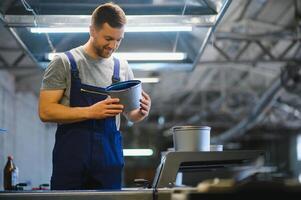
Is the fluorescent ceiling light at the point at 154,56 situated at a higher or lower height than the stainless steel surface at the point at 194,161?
higher

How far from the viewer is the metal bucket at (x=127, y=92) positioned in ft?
6.12

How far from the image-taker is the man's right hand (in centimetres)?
187

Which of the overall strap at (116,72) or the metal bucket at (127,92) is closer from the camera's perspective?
the metal bucket at (127,92)

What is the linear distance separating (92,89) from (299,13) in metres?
4.82

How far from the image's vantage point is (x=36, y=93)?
9305mm

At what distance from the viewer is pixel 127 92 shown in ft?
6.12

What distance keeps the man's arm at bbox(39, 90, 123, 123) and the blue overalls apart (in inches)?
3.2

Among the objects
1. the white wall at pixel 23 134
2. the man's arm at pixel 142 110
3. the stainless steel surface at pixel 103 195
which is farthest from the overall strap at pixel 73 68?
the white wall at pixel 23 134

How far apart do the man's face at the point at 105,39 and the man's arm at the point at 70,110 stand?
29 centimetres

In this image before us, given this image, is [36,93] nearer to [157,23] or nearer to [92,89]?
[157,23]

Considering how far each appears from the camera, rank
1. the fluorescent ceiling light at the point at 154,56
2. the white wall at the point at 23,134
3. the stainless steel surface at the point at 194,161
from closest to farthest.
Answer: the stainless steel surface at the point at 194,161 → the fluorescent ceiling light at the point at 154,56 → the white wall at the point at 23,134

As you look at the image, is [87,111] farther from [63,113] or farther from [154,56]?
[154,56]

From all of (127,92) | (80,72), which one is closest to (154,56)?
(80,72)

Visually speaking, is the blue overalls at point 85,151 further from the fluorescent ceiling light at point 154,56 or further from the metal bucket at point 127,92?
the fluorescent ceiling light at point 154,56
